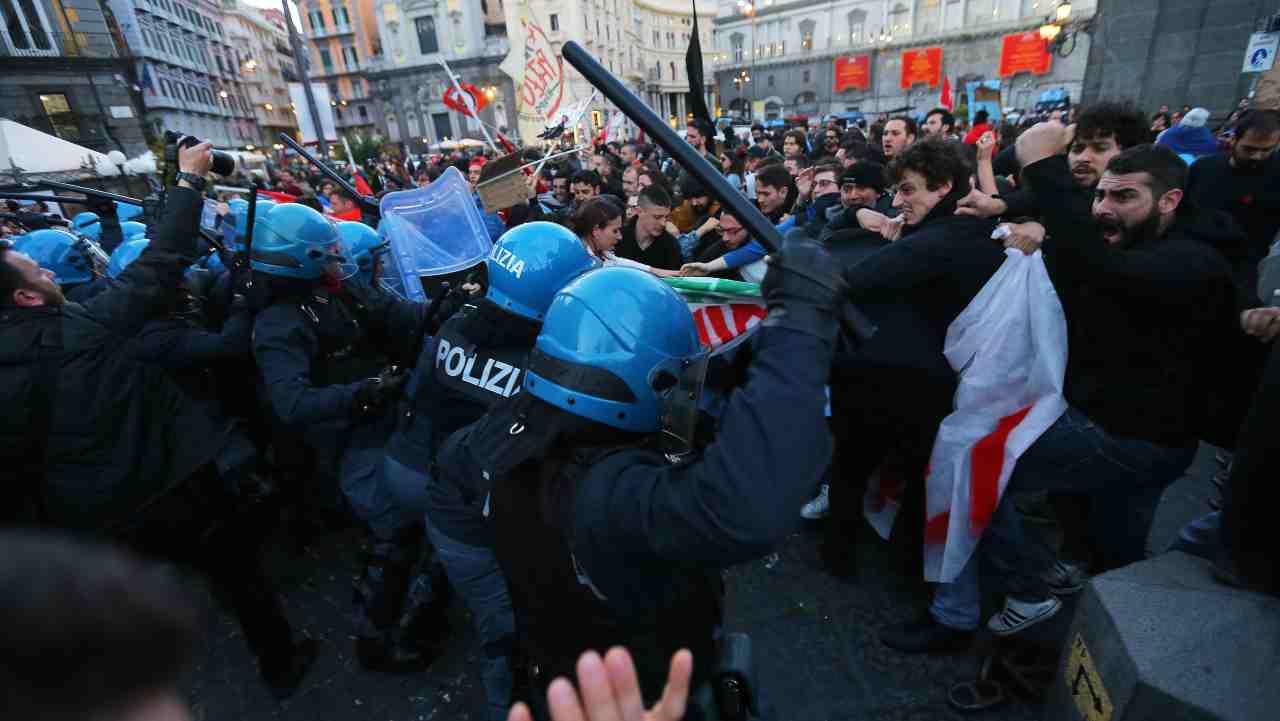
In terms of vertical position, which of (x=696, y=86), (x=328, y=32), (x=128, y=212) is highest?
(x=328, y=32)

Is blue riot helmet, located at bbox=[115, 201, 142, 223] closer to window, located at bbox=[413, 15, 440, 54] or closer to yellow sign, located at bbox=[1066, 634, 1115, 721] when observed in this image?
yellow sign, located at bbox=[1066, 634, 1115, 721]

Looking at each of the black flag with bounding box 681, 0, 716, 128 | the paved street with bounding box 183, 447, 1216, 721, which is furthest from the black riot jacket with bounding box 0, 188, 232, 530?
the black flag with bounding box 681, 0, 716, 128

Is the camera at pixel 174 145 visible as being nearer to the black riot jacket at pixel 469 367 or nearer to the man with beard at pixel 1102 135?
the black riot jacket at pixel 469 367

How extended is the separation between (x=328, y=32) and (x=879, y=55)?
6080cm

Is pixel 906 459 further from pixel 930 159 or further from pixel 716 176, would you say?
pixel 716 176

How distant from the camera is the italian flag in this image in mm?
2664

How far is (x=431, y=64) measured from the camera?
188ft

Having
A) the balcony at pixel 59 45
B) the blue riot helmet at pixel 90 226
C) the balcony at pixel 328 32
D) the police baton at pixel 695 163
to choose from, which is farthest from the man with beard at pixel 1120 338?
the balcony at pixel 328 32

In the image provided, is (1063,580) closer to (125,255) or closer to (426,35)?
(125,255)

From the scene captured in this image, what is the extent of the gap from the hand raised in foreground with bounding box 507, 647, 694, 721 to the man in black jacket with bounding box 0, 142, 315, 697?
113 inches

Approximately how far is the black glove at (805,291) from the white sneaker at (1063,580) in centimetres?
299

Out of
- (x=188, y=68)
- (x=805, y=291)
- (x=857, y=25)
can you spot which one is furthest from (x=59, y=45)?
(x=857, y=25)

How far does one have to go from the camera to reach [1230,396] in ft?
8.69

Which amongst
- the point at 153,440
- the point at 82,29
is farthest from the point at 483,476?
the point at 82,29
